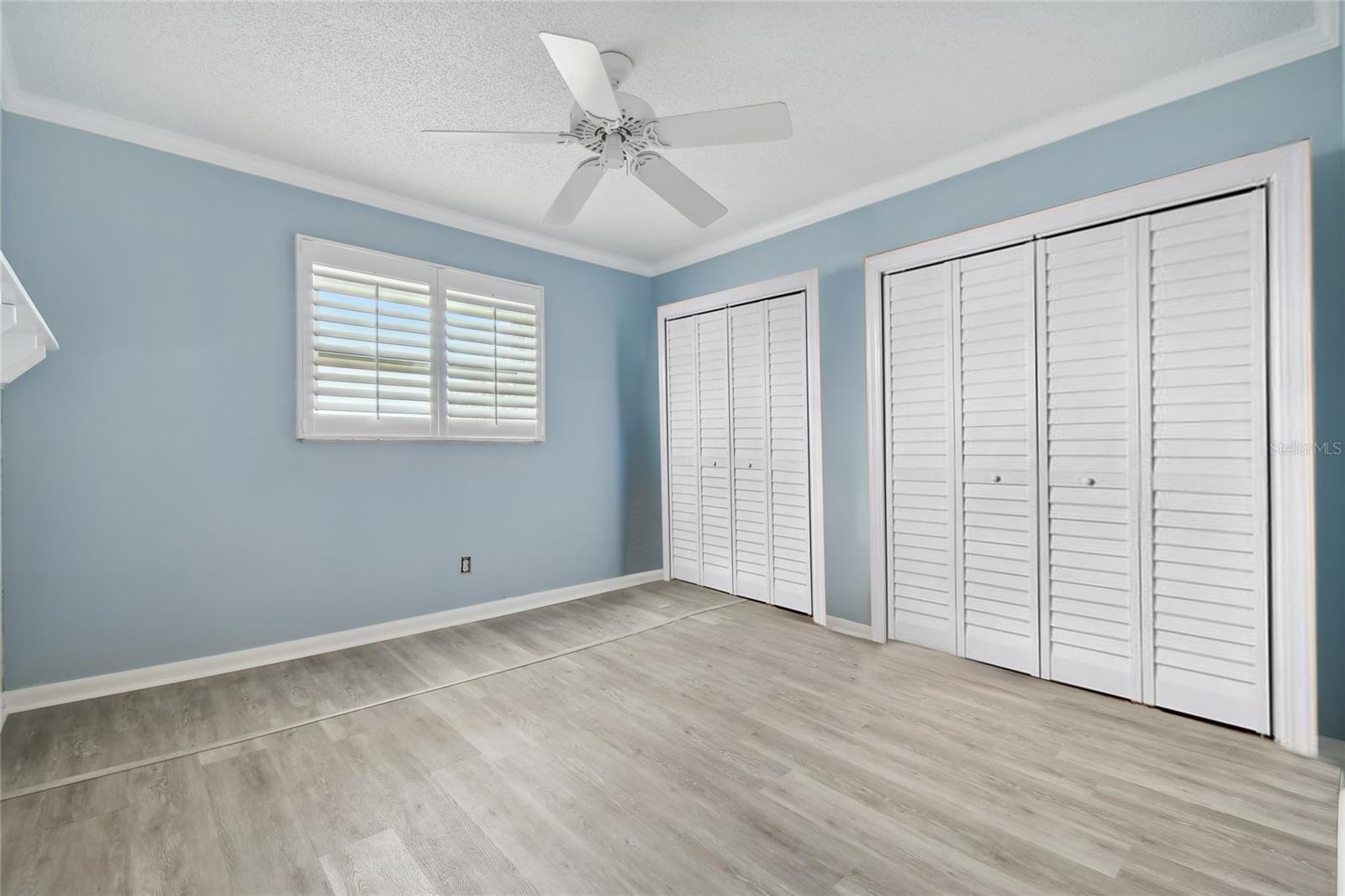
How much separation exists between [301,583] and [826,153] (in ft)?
11.6

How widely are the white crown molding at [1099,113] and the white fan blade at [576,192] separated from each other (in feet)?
5.67

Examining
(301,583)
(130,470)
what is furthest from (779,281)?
(130,470)

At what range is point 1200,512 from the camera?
225 cm

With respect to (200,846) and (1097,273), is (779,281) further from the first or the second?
(200,846)

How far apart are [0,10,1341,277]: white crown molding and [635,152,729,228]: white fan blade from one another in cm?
136

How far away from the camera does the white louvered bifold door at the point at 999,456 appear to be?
2697 mm

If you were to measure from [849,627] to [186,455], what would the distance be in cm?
360

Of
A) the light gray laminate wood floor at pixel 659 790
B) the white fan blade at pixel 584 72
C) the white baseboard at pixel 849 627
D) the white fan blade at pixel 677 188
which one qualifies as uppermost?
the white fan blade at pixel 584 72

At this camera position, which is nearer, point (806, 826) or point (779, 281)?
point (806, 826)

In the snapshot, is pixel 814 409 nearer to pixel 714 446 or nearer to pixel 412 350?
pixel 714 446

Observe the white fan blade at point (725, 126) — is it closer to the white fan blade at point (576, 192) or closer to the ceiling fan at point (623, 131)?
the ceiling fan at point (623, 131)

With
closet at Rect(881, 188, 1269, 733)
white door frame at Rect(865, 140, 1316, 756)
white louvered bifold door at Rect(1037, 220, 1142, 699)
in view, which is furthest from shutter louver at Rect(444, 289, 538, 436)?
white door frame at Rect(865, 140, 1316, 756)

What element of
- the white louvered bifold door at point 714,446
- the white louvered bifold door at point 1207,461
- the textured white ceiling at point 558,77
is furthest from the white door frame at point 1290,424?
the white louvered bifold door at point 714,446

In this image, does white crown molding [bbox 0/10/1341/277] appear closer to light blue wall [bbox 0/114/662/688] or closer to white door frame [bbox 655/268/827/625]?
light blue wall [bbox 0/114/662/688]
